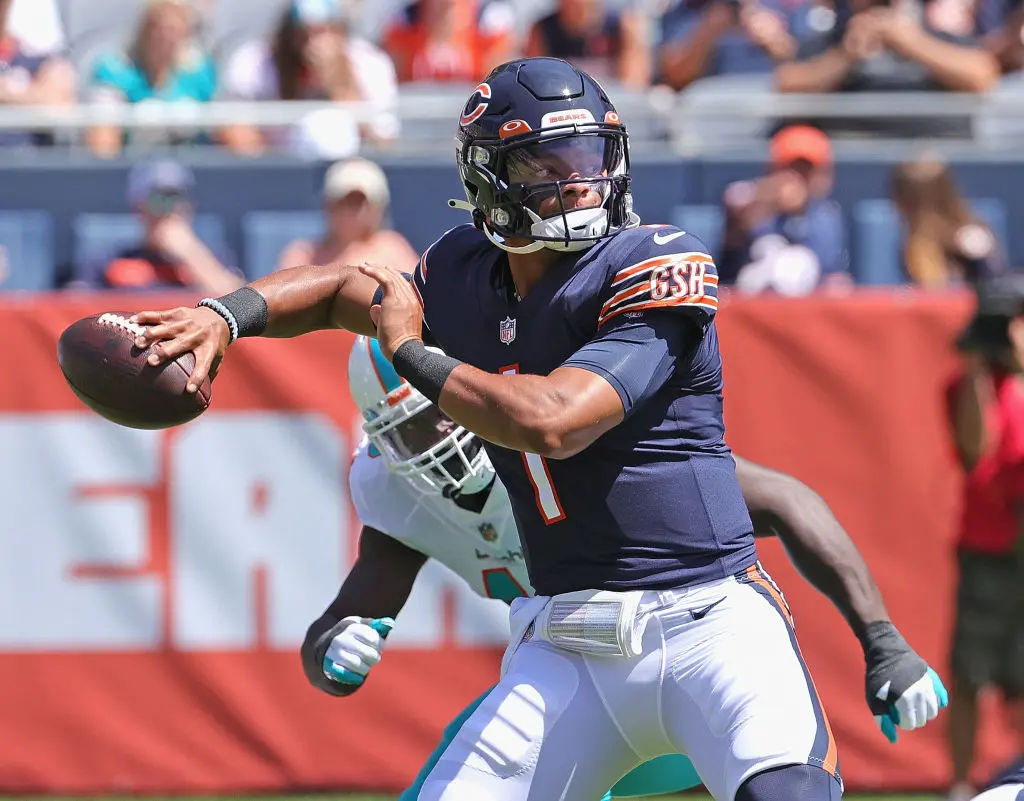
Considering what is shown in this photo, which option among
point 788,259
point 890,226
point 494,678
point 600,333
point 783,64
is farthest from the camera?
point 783,64

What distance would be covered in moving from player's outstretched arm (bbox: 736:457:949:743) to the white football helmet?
1.93ft

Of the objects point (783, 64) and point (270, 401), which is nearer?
point (270, 401)

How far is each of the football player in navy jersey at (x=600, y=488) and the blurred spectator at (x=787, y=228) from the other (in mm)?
3427

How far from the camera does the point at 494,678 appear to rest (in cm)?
579

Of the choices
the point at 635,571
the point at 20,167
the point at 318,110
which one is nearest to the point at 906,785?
the point at 635,571

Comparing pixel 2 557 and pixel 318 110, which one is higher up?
pixel 318 110

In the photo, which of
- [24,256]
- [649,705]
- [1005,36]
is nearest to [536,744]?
[649,705]

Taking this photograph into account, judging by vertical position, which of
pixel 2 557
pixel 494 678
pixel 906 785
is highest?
pixel 2 557

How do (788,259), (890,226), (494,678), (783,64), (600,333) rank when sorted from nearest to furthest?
(600,333)
(494,678)
(788,259)
(890,226)
(783,64)

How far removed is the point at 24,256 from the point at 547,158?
4362mm

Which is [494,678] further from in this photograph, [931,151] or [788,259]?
[931,151]

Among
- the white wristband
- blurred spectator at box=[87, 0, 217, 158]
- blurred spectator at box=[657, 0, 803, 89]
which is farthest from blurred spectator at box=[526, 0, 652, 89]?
the white wristband

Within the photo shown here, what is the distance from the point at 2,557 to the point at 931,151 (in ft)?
13.8

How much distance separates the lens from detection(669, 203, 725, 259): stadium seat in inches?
270
